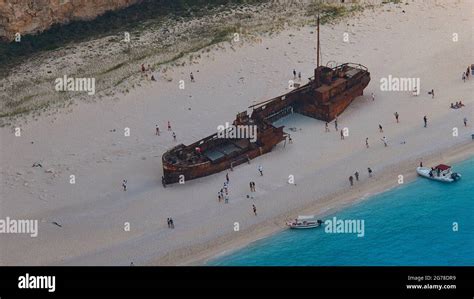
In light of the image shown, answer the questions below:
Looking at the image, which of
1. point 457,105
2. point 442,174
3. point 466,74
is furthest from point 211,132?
point 466,74

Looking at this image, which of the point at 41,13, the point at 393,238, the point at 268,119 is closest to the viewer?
the point at 393,238

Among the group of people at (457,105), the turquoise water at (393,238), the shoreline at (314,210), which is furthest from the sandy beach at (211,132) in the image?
the turquoise water at (393,238)

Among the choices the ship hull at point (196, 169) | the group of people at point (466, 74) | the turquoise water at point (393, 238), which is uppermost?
the group of people at point (466, 74)

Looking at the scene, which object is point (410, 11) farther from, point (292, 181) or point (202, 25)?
point (292, 181)

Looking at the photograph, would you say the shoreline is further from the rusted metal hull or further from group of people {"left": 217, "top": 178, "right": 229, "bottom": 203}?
the rusted metal hull

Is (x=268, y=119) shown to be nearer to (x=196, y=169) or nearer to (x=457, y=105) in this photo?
(x=196, y=169)

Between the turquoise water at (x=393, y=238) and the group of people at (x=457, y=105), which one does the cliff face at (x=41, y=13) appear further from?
the turquoise water at (x=393, y=238)
